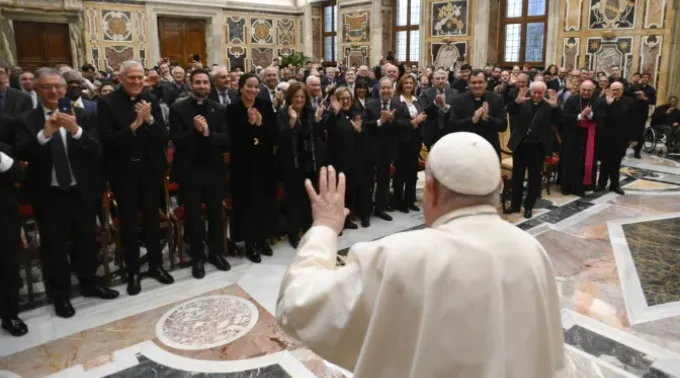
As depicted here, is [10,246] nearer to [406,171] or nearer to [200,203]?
[200,203]

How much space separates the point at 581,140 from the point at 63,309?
6.73 metres

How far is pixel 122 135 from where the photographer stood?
4.18 m

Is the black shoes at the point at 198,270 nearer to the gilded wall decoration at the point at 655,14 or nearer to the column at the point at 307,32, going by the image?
the gilded wall decoration at the point at 655,14

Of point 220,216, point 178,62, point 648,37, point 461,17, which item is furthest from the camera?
point 178,62

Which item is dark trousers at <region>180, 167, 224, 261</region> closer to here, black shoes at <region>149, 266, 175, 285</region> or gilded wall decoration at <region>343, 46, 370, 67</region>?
black shoes at <region>149, 266, 175, 285</region>

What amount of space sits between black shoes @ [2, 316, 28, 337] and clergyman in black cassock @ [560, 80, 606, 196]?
6629 mm

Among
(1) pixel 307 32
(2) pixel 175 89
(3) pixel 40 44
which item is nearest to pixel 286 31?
(1) pixel 307 32

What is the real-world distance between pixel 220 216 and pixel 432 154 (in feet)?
11.9

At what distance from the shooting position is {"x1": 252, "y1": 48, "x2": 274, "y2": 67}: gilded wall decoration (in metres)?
19.0

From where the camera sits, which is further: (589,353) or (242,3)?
(242,3)

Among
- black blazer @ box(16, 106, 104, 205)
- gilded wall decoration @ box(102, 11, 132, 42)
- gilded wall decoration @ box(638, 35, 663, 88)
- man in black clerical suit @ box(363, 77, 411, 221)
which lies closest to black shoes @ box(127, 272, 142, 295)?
black blazer @ box(16, 106, 104, 205)

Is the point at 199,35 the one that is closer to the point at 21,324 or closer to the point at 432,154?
the point at 21,324

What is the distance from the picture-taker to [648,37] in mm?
11719

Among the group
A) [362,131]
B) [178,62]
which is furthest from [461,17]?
[362,131]
